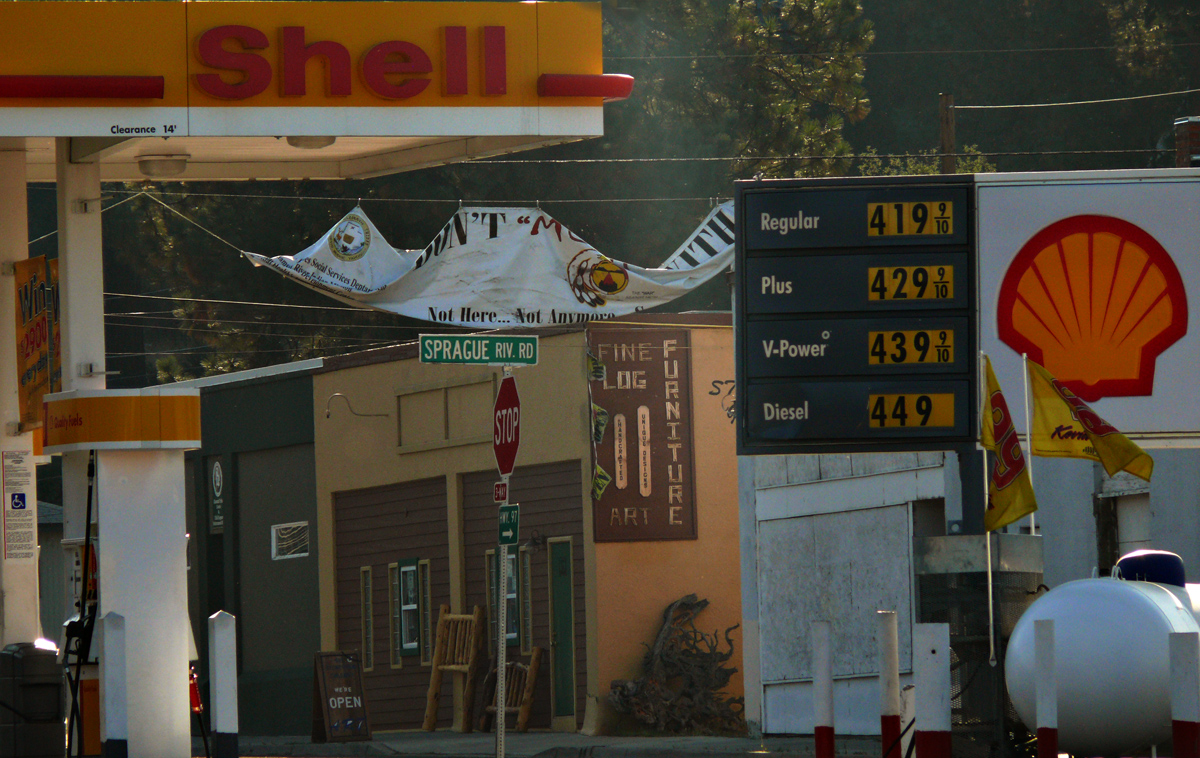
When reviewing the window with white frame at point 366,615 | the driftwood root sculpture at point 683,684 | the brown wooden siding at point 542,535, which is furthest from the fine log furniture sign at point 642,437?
the window with white frame at point 366,615

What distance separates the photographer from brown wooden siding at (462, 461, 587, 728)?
2311 cm

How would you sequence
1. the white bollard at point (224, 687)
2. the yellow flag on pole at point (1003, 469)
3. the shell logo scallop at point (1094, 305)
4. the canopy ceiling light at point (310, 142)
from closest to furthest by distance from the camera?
1. the yellow flag on pole at point (1003, 469)
2. the white bollard at point (224, 687)
3. the canopy ceiling light at point (310, 142)
4. the shell logo scallop at point (1094, 305)

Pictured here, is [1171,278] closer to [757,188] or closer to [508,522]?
[757,188]

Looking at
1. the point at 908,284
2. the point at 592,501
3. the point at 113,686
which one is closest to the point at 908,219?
the point at 908,284

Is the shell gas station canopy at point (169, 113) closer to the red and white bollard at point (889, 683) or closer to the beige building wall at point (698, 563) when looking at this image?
the red and white bollard at point (889, 683)

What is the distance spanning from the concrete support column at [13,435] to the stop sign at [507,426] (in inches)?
183

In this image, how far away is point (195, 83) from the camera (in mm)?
14008

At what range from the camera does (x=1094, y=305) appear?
50.5 feet

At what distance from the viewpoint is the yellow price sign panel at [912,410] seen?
45.5 ft

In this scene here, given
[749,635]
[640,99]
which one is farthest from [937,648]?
[640,99]

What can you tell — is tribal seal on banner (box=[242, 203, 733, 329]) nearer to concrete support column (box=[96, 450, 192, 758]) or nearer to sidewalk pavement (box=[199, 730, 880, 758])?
sidewalk pavement (box=[199, 730, 880, 758])

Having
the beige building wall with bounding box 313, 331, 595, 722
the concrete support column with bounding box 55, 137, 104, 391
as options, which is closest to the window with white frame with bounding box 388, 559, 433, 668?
the beige building wall with bounding box 313, 331, 595, 722

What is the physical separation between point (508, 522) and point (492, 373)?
1081 centimetres

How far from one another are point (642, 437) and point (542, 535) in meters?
2.02
